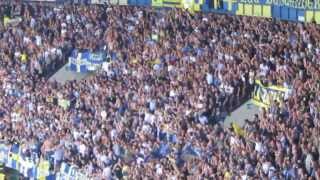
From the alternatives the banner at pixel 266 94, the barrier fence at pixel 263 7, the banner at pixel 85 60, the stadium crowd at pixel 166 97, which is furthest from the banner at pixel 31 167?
the barrier fence at pixel 263 7

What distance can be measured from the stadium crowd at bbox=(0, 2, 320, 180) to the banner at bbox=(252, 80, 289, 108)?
17cm

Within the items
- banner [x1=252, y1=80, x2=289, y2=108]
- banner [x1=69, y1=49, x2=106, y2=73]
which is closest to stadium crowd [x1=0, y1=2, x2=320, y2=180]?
banner [x1=252, y1=80, x2=289, y2=108]

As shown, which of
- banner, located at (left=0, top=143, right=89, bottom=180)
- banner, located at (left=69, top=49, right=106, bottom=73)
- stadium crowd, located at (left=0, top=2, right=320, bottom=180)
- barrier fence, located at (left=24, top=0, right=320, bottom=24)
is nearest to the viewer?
stadium crowd, located at (left=0, top=2, right=320, bottom=180)

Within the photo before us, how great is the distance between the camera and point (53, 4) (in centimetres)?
3659

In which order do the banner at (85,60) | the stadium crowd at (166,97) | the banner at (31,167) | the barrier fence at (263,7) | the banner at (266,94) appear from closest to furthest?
the stadium crowd at (166,97) → the banner at (266,94) → the banner at (31,167) → the barrier fence at (263,7) → the banner at (85,60)

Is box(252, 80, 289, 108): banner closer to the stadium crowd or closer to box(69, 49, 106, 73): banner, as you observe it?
the stadium crowd

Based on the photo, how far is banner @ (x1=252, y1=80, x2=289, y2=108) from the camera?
77.9 ft

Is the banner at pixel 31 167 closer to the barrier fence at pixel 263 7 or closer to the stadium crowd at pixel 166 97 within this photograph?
the stadium crowd at pixel 166 97

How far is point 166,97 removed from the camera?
26.1 m

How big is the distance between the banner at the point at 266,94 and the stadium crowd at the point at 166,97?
0.56 feet

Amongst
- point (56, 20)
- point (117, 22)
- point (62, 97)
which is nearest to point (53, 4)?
point (56, 20)

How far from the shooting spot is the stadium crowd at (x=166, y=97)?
851 inches

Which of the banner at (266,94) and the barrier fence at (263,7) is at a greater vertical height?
the barrier fence at (263,7)

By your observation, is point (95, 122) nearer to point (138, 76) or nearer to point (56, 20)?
point (138, 76)
